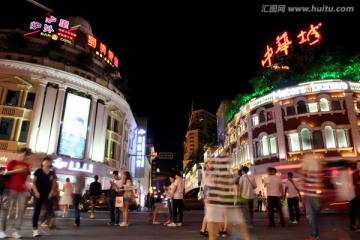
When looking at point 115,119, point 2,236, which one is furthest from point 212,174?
point 115,119

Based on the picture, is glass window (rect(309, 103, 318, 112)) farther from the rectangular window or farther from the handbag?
the rectangular window

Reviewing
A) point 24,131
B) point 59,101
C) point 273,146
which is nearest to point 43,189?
point 24,131

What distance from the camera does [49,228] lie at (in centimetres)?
804

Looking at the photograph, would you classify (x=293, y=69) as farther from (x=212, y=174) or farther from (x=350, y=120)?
(x=212, y=174)

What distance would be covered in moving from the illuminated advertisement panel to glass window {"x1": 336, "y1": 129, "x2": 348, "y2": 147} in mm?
26167

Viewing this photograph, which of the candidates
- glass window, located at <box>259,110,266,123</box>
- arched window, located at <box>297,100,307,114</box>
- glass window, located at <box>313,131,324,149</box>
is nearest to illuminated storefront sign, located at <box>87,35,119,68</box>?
glass window, located at <box>259,110,266,123</box>

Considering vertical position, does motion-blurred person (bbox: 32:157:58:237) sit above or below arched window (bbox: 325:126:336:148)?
below

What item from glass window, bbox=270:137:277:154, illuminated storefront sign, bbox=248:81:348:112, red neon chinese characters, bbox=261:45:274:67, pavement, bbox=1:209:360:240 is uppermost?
red neon chinese characters, bbox=261:45:274:67

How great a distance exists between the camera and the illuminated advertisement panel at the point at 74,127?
2842cm

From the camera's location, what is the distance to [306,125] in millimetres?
26484

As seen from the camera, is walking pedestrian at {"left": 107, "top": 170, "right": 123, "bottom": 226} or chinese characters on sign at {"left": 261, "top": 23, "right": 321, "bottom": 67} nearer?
walking pedestrian at {"left": 107, "top": 170, "right": 123, "bottom": 226}

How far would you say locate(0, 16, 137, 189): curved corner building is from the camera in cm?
2673

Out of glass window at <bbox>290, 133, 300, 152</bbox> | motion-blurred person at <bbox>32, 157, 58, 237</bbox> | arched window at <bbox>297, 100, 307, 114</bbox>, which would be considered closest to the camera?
motion-blurred person at <bbox>32, 157, 58, 237</bbox>

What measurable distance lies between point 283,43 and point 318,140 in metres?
12.3
